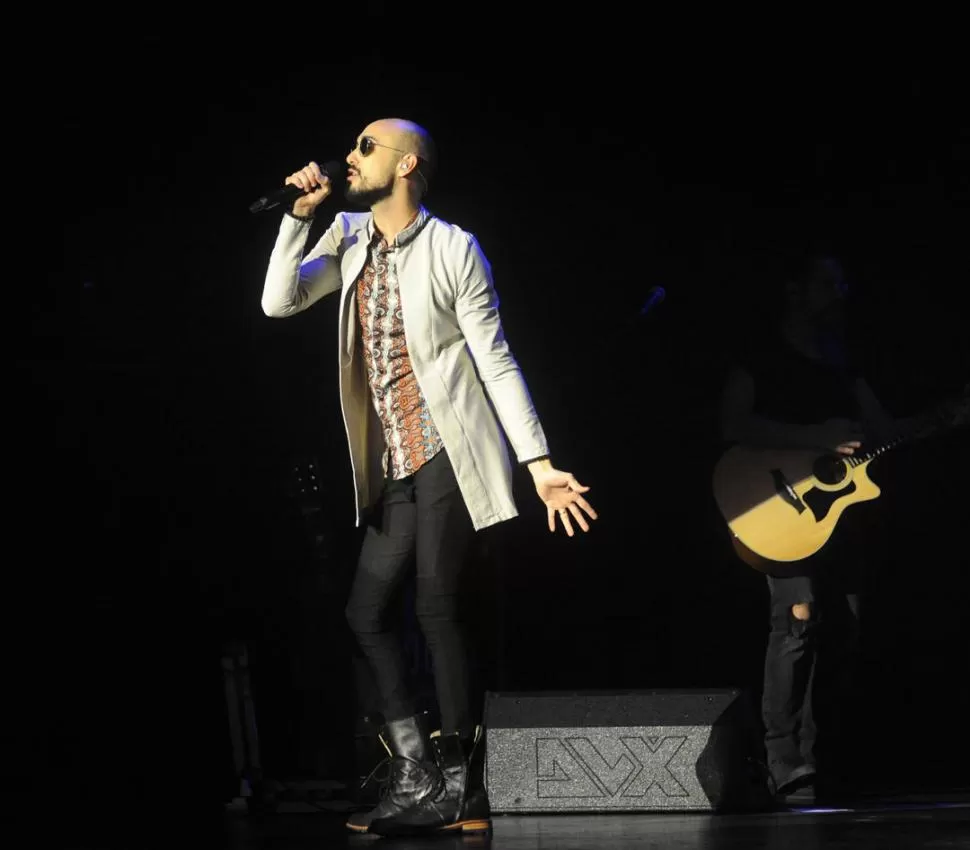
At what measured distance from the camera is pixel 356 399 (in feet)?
11.1

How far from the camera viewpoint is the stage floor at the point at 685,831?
292cm

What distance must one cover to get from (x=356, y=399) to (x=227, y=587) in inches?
63.2

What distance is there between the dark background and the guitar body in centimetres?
42

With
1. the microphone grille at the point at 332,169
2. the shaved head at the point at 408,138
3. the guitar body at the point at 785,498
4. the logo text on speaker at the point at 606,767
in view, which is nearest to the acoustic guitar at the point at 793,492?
the guitar body at the point at 785,498

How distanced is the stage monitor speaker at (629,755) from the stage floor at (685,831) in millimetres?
42

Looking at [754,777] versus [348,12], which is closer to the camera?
[754,777]

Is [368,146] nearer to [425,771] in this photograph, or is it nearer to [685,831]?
[425,771]

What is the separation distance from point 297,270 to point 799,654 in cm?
188

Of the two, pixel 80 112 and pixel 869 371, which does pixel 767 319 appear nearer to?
pixel 869 371

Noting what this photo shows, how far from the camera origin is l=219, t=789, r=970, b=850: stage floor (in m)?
2.92

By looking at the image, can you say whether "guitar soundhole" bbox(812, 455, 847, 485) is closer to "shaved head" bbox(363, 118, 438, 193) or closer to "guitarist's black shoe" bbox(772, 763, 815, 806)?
"guitarist's black shoe" bbox(772, 763, 815, 806)

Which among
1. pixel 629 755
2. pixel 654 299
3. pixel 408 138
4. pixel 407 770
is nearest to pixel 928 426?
pixel 654 299

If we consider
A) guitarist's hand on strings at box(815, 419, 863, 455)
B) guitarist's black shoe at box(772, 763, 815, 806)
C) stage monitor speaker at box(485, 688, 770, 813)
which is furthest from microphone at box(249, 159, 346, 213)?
guitarist's black shoe at box(772, 763, 815, 806)

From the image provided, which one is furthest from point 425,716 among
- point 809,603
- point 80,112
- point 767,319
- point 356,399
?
point 80,112
